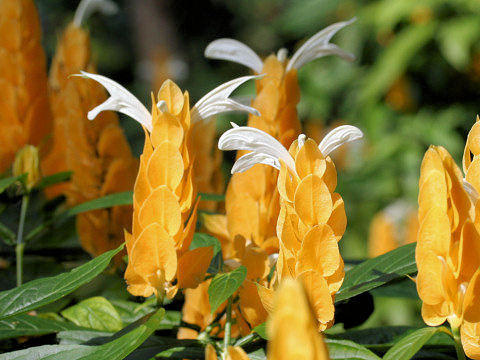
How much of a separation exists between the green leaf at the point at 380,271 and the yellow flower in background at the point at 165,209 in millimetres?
133

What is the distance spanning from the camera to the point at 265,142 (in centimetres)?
51

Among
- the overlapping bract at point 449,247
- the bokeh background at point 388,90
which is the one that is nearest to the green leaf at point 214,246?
the overlapping bract at point 449,247

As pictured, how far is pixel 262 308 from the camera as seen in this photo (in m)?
0.54

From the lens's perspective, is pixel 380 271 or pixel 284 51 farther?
pixel 284 51

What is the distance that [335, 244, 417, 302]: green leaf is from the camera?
0.53 metres

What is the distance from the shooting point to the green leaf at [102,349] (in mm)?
438

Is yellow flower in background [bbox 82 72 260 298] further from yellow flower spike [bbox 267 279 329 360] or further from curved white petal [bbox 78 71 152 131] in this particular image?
yellow flower spike [bbox 267 279 329 360]

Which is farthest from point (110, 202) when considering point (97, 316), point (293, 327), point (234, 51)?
point (293, 327)

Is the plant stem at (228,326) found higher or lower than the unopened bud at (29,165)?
lower

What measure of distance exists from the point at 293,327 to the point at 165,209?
0.27 m

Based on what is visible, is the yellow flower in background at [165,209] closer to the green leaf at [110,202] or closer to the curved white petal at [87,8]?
the green leaf at [110,202]

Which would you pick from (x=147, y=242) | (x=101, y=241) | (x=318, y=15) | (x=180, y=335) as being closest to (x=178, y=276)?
(x=147, y=242)

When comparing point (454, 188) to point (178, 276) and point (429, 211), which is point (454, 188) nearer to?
point (429, 211)

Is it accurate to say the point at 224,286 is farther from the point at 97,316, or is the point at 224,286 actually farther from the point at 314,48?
the point at 314,48
